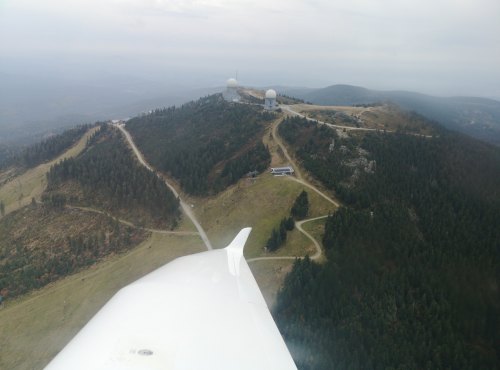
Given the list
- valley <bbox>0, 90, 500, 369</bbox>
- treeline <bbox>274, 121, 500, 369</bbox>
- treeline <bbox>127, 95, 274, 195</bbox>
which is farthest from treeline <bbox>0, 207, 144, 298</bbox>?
treeline <bbox>274, 121, 500, 369</bbox>

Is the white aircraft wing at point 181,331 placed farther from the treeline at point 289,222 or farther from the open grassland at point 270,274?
the treeline at point 289,222

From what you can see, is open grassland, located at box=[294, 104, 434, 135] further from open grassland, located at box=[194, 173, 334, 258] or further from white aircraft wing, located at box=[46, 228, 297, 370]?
white aircraft wing, located at box=[46, 228, 297, 370]

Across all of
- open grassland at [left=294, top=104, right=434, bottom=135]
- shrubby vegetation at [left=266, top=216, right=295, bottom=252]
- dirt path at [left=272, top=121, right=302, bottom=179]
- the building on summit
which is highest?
open grassland at [left=294, top=104, right=434, bottom=135]

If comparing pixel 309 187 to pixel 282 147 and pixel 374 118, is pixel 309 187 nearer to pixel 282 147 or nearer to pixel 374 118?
pixel 282 147

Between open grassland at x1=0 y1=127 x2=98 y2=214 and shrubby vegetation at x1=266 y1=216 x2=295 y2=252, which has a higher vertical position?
shrubby vegetation at x1=266 y1=216 x2=295 y2=252

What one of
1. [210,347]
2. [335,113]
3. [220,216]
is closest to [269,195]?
[220,216]

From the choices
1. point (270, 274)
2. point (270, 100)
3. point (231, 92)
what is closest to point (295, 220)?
point (270, 274)

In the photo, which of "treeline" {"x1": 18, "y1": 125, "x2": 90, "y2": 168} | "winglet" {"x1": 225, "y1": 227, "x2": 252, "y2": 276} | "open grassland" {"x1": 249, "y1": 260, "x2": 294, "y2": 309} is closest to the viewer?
"winglet" {"x1": 225, "y1": 227, "x2": 252, "y2": 276}

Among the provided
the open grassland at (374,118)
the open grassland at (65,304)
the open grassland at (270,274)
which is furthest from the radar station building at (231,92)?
the open grassland at (270,274)
